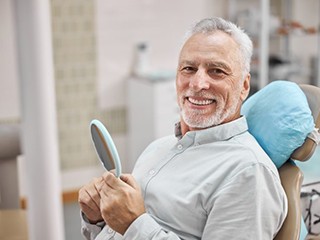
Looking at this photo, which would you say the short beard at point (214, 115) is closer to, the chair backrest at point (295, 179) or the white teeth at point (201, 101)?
the white teeth at point (201, 101)

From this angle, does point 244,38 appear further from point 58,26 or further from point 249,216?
point 58,26

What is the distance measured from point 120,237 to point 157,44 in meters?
2.72

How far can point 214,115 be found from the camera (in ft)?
4.71

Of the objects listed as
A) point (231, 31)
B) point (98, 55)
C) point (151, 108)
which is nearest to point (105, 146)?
point (231, 31)

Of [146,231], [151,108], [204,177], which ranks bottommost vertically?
[151,108]

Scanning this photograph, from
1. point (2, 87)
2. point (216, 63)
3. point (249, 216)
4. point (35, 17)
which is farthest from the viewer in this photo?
point (2, 87)

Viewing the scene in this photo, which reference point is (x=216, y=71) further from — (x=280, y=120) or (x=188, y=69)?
(x=280, y=120)

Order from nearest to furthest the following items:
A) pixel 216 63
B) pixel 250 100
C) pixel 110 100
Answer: pixel 216 63, pixel 250 100, pixel 110 100

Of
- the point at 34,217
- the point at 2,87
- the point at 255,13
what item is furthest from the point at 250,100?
the point at 255,13

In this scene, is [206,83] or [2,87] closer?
[206,83]

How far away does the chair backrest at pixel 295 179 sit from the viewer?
134 centimetres

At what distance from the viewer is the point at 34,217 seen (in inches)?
21.7

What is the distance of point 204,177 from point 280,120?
271mm

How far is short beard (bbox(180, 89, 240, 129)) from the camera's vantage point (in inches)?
56.1
